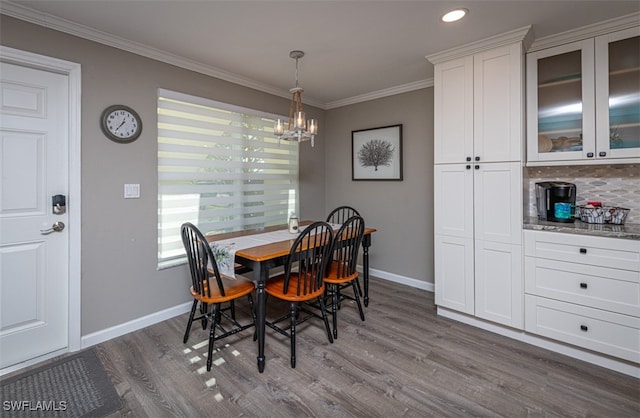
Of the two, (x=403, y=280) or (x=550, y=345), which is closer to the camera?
(x=550, y=345)

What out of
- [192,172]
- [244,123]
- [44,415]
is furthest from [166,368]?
[244,123]

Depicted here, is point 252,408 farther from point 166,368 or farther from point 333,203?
point 333,203

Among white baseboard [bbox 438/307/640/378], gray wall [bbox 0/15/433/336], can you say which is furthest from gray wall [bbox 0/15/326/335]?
white baseboard [bbox 438/307/640/378]

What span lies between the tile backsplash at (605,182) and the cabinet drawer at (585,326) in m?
0.85

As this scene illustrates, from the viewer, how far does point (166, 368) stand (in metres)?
2.09

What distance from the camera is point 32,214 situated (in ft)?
7.13

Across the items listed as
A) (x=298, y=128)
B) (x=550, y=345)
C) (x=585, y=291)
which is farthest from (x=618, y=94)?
(x=298, y=128)

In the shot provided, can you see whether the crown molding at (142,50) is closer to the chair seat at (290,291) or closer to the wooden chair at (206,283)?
the wooden chair at (206,283)

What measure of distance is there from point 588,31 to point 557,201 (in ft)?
4.31

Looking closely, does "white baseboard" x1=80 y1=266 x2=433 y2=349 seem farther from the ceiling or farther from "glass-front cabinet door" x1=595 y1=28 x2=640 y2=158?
"glass-front cabinet door" x1=595 y1=28 x2=640 y2=158

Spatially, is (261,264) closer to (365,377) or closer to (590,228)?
(365,377)

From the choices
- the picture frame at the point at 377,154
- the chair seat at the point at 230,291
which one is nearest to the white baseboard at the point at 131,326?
the chair seat at the point at 230,291

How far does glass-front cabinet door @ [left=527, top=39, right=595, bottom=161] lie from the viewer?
2.33 meters

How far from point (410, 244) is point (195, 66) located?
122 inches
